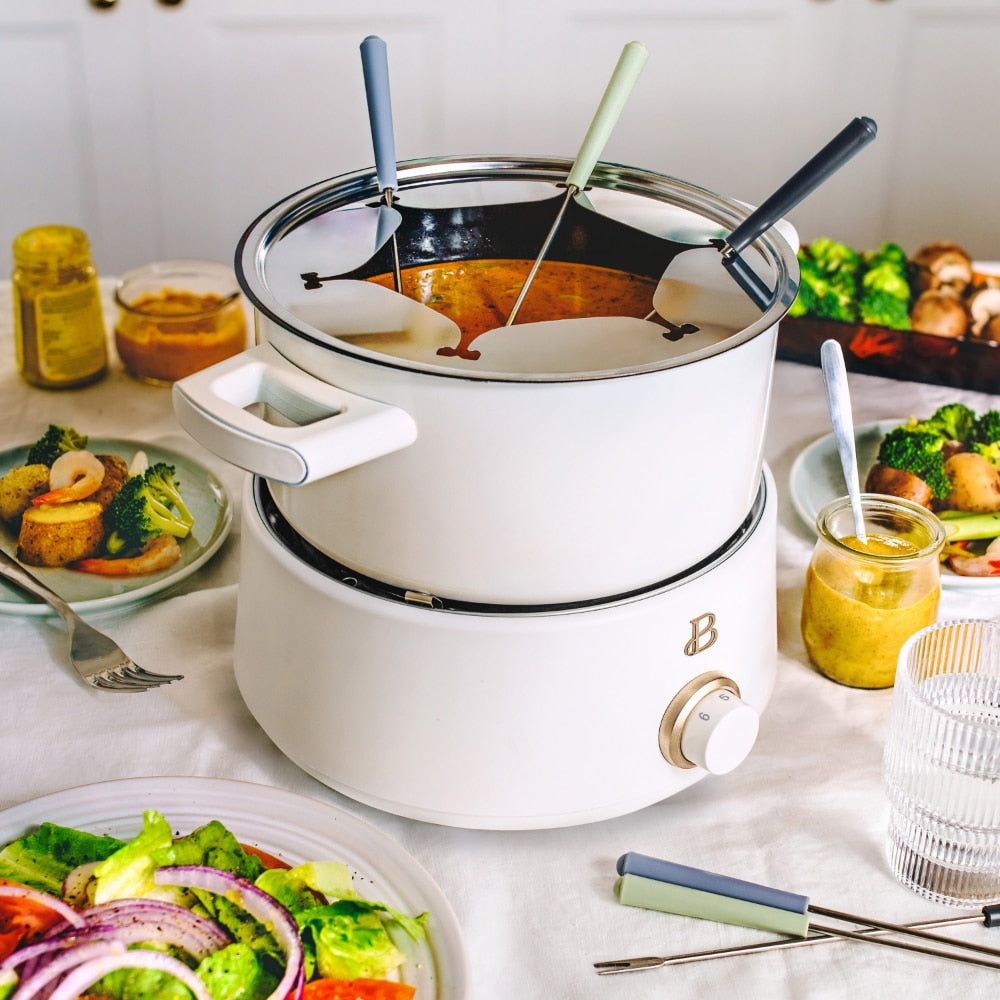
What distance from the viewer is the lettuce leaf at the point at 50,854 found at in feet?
2.20

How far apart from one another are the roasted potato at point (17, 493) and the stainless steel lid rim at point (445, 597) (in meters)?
0.35

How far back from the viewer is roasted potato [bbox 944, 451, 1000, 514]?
1.07 metres

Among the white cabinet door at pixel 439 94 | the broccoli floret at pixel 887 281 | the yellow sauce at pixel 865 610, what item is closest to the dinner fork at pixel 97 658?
the yellow sauce at pixel 865 610

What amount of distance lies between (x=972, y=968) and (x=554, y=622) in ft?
1.03

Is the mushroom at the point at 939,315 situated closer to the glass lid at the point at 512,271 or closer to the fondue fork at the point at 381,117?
the glass lid at the point at 512,271

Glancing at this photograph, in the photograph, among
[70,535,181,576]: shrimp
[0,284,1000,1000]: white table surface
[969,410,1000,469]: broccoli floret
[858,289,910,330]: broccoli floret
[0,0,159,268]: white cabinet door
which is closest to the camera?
[0,284,1000,1000]: white table surface

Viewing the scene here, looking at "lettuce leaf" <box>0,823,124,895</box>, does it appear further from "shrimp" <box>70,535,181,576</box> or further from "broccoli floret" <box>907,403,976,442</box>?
"broccoli floret" <box>907,403,976,442</box>

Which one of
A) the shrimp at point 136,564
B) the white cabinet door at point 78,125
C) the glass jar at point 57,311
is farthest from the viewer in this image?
the white cabinet door at point 78,125

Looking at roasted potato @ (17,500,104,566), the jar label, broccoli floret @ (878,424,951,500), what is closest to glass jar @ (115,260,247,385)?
the jar label

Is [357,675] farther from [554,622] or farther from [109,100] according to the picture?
[109,100]

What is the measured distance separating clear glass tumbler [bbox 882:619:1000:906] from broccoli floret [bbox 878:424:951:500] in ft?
1.06

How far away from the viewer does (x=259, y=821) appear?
0.73 meters

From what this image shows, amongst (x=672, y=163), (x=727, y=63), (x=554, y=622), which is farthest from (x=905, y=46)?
(x=554, y=622)

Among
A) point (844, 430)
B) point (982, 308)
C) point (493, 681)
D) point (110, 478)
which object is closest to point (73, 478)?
point (110, 478)
